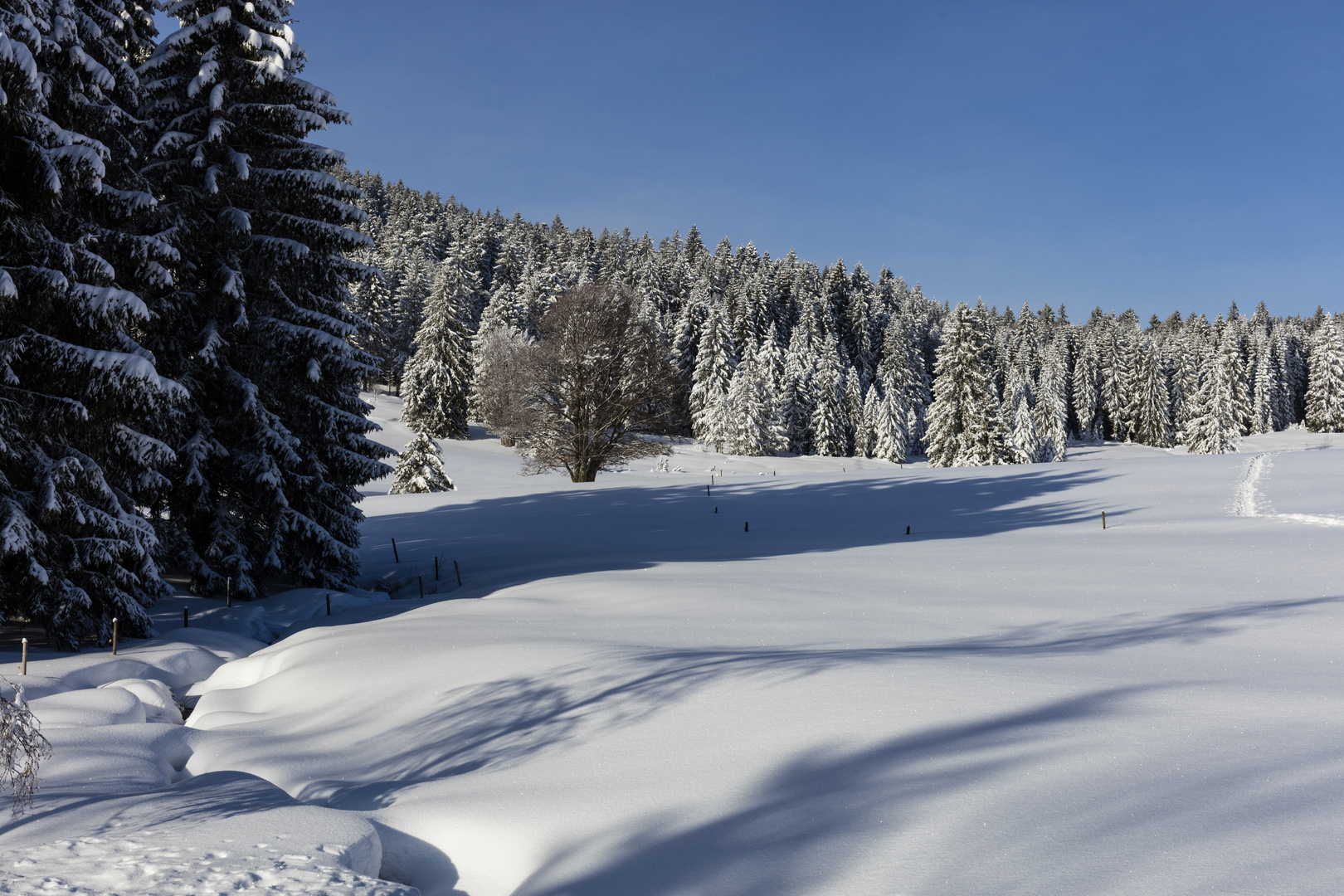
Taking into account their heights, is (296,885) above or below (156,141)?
below

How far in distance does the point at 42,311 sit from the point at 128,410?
163cm

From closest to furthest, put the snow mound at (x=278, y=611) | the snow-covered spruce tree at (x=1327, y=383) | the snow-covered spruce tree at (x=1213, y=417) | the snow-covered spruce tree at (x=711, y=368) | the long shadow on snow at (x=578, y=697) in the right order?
the long shadow on snow at (x=578, y=697) < the snow mound at (x=278, y=611) < the snow-covered spruce tree at (x=1213, y=417) < the snow-covered spruce tree at (x=711, y=368) < the snow-covered spruce tree at (x=1327, y=383)

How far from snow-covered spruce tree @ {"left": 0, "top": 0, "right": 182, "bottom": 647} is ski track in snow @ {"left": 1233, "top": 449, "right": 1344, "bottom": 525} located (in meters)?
27.1

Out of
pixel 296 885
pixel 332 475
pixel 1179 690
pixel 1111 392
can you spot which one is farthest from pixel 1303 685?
pixel 1111 392

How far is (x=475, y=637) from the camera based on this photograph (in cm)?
1023

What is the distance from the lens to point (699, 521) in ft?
85.8

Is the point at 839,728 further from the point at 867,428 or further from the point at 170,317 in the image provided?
the point at 867,428

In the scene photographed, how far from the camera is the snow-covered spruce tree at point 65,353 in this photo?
32.5 ft

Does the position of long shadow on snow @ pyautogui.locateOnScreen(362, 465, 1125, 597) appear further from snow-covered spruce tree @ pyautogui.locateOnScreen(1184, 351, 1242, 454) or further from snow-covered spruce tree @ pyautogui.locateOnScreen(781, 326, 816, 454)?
snow-covered spruce tree @ pyautogui.locateOnScreen(1184, 351, 1242, 454)

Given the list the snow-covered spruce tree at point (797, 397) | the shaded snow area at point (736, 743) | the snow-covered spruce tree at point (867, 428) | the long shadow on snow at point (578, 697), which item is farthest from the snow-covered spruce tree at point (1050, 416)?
the long shadow on snow at point (578, 697)

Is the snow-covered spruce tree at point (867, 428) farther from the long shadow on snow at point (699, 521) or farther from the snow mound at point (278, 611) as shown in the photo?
the snow mound at point (278, 611)

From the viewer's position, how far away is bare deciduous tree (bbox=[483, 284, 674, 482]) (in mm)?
32062

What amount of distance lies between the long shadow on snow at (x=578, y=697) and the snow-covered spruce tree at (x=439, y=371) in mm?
53559

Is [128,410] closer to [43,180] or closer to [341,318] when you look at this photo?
[43,180]
